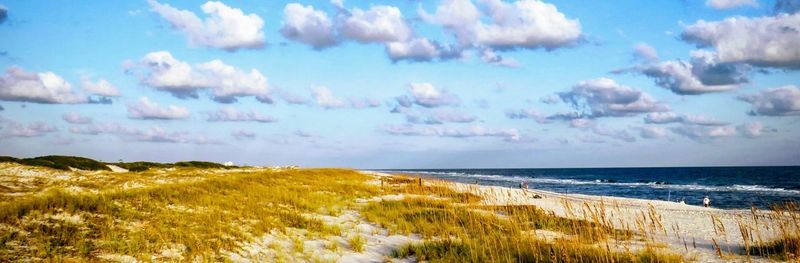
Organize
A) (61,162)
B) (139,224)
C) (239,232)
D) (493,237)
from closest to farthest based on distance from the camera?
(139,224) → (239,232) → (493,237) → (61,162)

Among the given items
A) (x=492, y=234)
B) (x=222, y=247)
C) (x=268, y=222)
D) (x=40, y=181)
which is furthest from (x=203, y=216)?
(x=40, y=181)

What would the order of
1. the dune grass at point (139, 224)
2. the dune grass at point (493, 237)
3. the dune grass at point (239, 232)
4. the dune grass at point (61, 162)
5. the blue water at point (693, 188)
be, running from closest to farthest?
the dune grass at point (139, 224)
the dune grass at point (239, 232)
the dune grass at point (493, 237)
the dune grass at point (61, 162)
the blue water at point (693, 188)

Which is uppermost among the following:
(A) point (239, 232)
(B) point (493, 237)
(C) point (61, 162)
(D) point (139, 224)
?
(C) point (61, 162)

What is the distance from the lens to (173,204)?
1323cm

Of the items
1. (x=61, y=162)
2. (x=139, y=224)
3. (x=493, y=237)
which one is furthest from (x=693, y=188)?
(x=61, y=162)

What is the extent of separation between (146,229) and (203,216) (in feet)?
6.11

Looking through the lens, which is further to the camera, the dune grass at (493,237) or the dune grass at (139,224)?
the dune grass at (493,237)

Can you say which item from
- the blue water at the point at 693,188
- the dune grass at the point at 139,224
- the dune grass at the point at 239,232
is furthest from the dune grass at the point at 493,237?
the blue water at the point at 693,188

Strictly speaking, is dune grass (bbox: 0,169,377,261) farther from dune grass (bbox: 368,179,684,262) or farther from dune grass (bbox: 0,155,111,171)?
dune grass (bbox: 0,155,111,171)

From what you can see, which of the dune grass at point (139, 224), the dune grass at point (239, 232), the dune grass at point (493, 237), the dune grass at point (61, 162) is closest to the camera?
the dune grass at point (139, 224)

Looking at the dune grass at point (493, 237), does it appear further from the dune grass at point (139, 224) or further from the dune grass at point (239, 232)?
the dune grass at point (139, 224)

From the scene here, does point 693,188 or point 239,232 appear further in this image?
point 693,188

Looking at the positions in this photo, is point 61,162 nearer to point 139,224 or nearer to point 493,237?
point 139,224

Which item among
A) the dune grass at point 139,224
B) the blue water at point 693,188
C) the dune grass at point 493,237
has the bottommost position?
the blue water at point 693,188
